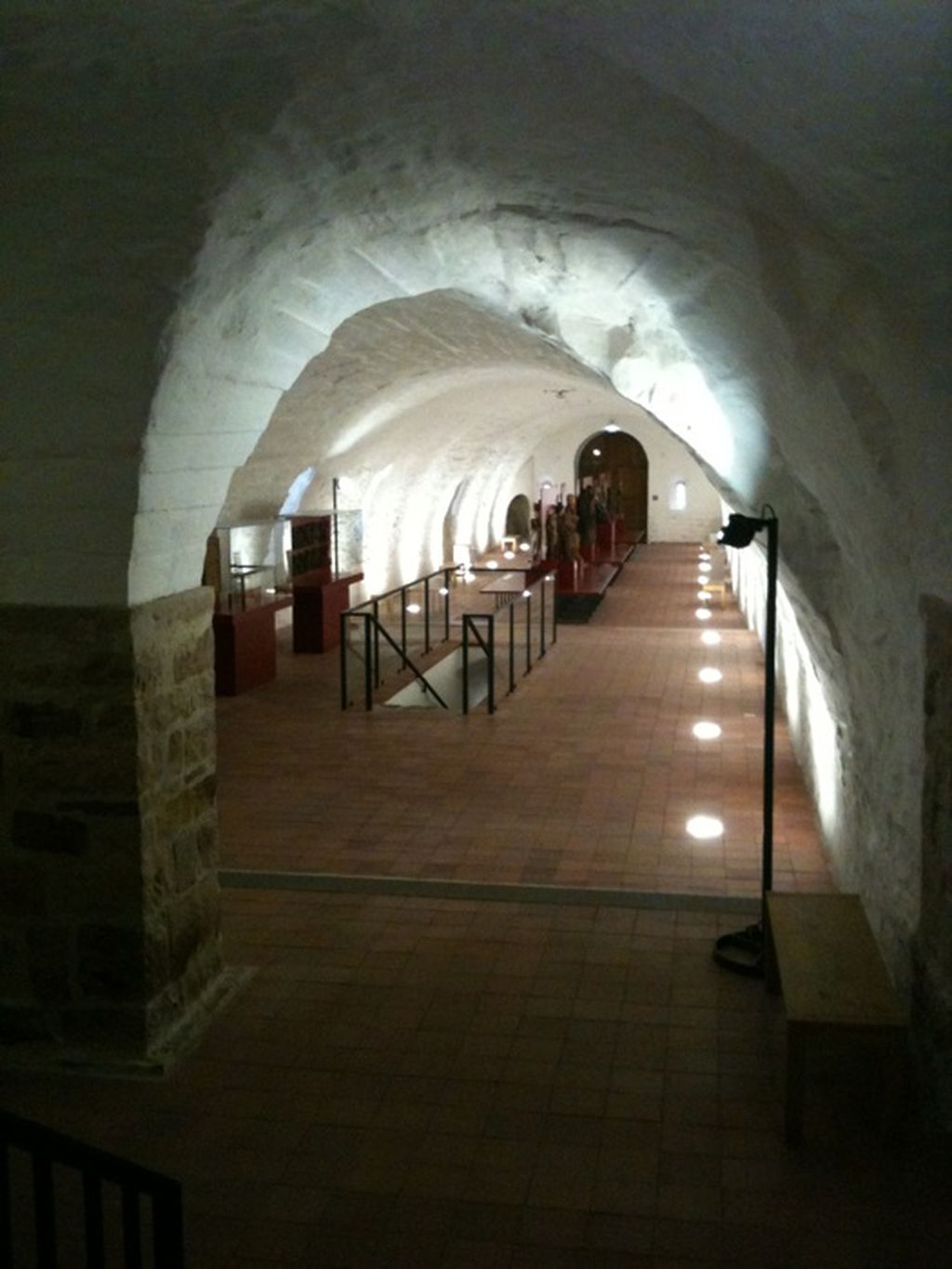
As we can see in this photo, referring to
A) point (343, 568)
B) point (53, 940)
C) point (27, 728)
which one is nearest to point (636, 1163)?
point (53, 940)

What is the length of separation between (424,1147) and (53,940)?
5.10 ft

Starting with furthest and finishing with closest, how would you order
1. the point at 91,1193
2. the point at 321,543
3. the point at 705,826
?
the point at 321,543
the point at 705,826
the point at 91,1193

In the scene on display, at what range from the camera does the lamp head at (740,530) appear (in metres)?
4.89

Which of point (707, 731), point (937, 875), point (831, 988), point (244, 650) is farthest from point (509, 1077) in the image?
point (244, 650)

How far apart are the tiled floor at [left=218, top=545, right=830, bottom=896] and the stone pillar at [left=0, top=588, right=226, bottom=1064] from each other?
2181mm

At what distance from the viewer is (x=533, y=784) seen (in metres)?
8.20

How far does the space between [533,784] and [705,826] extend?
142 centimetres

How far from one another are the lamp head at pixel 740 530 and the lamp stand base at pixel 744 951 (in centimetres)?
163

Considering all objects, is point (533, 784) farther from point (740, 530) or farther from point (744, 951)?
point (740, 530)

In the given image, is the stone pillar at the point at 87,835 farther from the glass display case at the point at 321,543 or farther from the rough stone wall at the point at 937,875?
the glass display case at the point at 321,543

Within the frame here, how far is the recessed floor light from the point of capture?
7000mm

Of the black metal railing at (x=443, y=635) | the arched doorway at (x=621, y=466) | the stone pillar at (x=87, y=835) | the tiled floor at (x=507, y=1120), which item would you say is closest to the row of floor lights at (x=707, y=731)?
the tiled floor at (x=507, y=1120)

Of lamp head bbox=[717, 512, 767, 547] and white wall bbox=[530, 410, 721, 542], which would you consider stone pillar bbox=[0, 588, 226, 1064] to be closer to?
lamp head bbox=[717, 512, 767, 547]

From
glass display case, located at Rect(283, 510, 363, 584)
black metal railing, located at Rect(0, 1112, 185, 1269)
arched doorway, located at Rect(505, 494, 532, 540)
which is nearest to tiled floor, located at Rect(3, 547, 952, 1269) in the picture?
black metal railing, located at Rect(0, 1112, 185, 1269)
